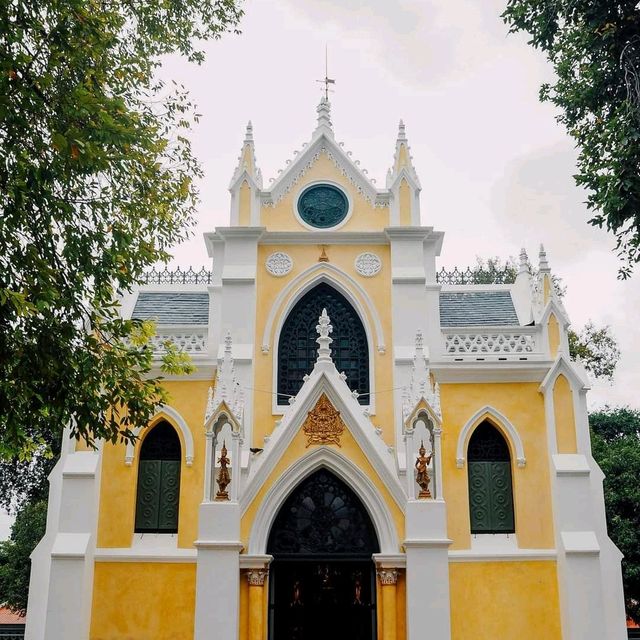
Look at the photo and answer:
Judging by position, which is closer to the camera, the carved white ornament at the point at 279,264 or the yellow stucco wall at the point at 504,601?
the yellow stucco wall at the point at 504,601

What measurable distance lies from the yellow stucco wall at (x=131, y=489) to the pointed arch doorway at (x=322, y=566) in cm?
180

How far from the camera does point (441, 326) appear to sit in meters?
18.2

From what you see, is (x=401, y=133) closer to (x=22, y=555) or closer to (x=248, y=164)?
(x=248, y=164)

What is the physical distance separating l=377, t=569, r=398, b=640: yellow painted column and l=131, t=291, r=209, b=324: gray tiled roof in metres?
7.08

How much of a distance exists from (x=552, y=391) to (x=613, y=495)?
919cm

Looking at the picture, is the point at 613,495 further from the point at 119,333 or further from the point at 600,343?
the point at 119,333

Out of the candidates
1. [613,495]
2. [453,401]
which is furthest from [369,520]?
[613,495]

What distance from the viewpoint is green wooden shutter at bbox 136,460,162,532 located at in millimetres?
16062

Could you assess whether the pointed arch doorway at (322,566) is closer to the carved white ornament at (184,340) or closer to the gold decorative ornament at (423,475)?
the gold decorative ornament at (423,475)

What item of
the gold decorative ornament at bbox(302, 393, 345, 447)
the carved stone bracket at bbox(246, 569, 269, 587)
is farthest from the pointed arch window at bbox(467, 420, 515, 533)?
the carved stone bracket at bbox(246, 569, 269, 587)

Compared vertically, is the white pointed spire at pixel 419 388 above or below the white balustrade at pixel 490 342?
below

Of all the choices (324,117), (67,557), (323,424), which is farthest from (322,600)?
(324,117)

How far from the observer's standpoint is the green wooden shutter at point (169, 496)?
1605 cm

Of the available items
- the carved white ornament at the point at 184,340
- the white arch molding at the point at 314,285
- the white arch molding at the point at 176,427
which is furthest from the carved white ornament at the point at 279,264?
the white arch molding at the point at 176,427
